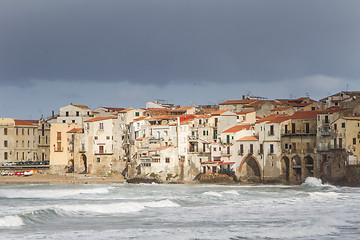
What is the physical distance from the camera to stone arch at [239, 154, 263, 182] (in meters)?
86.4

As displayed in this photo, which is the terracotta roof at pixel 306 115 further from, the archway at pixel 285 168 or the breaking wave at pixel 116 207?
the breaking wave at pixel 116 207

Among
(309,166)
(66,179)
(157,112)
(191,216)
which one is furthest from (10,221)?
(157,112)

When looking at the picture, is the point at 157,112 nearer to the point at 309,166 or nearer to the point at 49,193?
the point at 309,166

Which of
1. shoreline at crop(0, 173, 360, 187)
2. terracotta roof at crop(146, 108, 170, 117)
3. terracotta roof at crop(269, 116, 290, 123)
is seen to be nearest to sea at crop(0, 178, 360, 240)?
terracotta roof at crop(269, 116, 290, 123)

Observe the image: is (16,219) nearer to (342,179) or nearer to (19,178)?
(342,179)

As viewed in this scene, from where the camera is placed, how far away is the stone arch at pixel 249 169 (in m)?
86.4

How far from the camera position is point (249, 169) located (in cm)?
8788

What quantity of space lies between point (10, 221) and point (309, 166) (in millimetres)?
46712

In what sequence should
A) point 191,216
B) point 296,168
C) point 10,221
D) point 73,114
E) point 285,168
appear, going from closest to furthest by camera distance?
1. point 10,221
2. point 191,216
3. point 296,168
4. point 285,168
5. point 73,114

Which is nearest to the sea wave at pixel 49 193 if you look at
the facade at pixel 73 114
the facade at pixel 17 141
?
the facade at pixel 17 141

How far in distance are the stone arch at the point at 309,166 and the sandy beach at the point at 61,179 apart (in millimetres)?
28405

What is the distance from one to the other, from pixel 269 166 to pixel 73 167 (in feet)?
131

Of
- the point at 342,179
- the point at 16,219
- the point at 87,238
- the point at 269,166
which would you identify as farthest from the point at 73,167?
the point at 87,238

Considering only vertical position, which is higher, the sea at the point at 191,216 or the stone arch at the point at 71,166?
the stone arch at the point at 71,166
